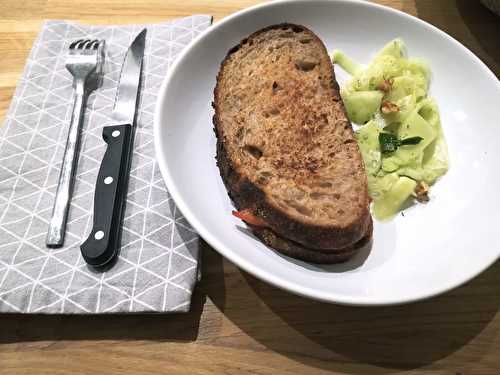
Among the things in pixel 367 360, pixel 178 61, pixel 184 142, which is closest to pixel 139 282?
pixel 184 142

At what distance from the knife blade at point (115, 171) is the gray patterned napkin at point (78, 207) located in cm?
5

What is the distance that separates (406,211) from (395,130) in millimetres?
394

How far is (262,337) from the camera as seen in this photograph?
1312 mm

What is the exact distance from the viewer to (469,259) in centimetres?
129

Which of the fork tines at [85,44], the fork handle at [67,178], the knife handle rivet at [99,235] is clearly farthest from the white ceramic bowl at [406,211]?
the fork tines at [85,44]

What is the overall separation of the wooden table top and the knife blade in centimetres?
24

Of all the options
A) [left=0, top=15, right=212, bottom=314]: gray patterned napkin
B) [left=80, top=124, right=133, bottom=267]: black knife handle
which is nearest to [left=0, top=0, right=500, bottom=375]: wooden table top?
[left=0, top=15, right=212, bottom=314]: gray patterned napkin

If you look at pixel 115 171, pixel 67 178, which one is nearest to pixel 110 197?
pixel 115 171

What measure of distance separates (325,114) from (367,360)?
94 cm

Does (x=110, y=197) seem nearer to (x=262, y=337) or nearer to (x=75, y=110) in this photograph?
(x=75, y=110)

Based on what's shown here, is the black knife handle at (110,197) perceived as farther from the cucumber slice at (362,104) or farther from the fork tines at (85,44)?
the cucumber slice at (362,104)

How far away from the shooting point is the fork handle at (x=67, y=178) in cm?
144

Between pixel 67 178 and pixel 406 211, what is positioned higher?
pixel 406 211

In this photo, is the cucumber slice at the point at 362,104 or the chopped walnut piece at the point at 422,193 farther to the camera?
the cucumber slice at the point at 362,104
